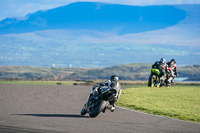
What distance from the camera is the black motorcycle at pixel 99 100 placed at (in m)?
15.2

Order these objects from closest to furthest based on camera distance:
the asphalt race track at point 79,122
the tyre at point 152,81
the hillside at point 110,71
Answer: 1. the asphalt race track at point 79,122
2. the tyre at point 152,81
3. the hillside at point 110,71

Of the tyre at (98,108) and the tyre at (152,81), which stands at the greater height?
the tyre at (152,81)

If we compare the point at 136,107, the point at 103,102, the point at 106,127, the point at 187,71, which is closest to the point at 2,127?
the point at 106,127

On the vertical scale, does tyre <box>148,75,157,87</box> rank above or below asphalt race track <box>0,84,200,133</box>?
above

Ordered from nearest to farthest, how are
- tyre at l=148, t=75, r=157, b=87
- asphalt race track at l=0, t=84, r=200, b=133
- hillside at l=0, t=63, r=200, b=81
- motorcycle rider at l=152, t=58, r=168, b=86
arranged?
asphalt race track at l=0, t=84, r=200, b=133
tyre at l=148, t=75, r=157, b=87
motorcycle rider at l=152, t=58, r=168, b=86
hillside at l=0, t=63, r=200, b=81

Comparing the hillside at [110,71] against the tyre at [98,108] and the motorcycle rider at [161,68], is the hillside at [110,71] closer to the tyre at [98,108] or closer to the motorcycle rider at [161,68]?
the motorcycle rider at [161,68]

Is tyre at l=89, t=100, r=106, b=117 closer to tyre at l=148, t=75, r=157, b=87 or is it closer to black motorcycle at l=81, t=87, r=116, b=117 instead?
black motorcycle at l=81, t=87, r=116, b=117

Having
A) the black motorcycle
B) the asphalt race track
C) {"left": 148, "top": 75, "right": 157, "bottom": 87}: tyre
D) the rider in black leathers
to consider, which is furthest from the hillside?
the black motorcycle

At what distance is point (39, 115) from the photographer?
15484mm

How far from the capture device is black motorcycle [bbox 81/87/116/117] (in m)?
15.2

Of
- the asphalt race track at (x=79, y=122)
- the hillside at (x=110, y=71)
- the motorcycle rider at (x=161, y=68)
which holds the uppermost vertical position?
the hillside at (x=110, y=71)

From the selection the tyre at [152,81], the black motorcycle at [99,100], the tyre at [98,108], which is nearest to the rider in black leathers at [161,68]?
the tyre at [152,81]

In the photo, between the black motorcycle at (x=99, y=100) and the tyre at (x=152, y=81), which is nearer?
the black motorcycle at (x=99, y=100)

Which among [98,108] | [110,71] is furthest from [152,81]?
→ [110,71]
